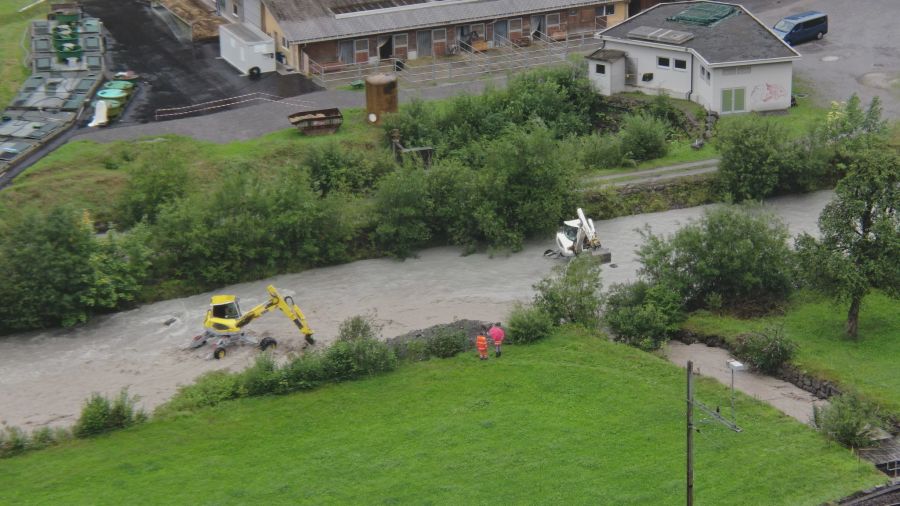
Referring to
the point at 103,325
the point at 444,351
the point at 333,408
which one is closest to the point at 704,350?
the point at 444,351

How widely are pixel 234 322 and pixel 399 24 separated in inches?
1081

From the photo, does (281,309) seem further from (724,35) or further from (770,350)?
(724,35)

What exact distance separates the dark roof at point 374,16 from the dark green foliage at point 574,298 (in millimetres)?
25813

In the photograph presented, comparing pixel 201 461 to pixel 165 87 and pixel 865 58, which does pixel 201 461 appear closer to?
pixel 165 87

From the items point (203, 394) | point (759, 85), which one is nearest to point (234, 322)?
point (203, 394)

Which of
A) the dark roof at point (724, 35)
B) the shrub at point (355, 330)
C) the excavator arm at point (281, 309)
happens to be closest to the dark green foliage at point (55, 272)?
the excavator arm at point (281, 309)

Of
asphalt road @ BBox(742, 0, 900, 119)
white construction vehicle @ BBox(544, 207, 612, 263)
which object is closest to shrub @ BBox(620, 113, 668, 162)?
white construction vehicle @ BBox(544, 207, 612, 263)

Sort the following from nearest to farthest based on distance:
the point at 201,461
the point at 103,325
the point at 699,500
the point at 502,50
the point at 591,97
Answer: the point at 699,500 → the point at 201,461 → the point at 103,325 → the point at 591,97 → the point at 502,50

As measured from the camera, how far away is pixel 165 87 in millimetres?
70250

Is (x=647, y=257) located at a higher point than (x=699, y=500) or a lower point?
higher

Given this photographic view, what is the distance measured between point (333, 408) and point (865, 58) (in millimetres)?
38827

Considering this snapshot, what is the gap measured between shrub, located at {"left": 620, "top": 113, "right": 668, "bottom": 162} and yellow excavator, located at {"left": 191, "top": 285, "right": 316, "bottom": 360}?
64.4 ft

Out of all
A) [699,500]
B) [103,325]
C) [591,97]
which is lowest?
[699,500]

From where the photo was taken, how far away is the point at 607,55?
6912 cm
